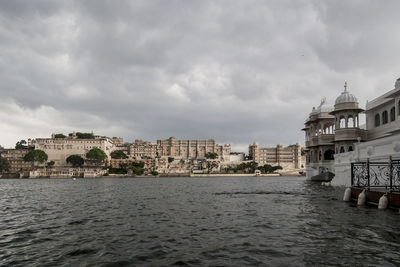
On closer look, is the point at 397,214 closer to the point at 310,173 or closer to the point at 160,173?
the point at 310,173

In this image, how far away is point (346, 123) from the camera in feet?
161

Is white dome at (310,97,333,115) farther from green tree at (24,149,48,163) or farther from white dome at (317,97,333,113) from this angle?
green tree at (24,149,48,163)

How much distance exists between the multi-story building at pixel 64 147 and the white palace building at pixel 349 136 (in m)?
154

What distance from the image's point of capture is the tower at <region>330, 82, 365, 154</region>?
47562 millimetres

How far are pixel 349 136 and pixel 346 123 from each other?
287 centimetres

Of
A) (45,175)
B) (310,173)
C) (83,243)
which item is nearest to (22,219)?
(83,243)

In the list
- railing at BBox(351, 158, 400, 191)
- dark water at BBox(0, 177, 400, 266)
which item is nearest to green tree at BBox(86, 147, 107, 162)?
dark water at BBox(0, 177, 400, 266)

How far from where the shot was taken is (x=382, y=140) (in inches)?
1140

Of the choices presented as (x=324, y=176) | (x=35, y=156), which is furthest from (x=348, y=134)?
(x=35, y=156)

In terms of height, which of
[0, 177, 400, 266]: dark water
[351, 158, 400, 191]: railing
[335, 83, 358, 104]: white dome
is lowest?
[0, 177, 400, 266]: dark water

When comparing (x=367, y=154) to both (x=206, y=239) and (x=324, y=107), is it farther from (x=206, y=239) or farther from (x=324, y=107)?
(x=324, y=107)

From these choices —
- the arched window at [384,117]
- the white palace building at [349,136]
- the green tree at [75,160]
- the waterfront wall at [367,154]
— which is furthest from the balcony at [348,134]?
the green tree at [75,160]

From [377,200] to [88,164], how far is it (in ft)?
589

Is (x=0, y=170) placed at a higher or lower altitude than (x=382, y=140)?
lower
